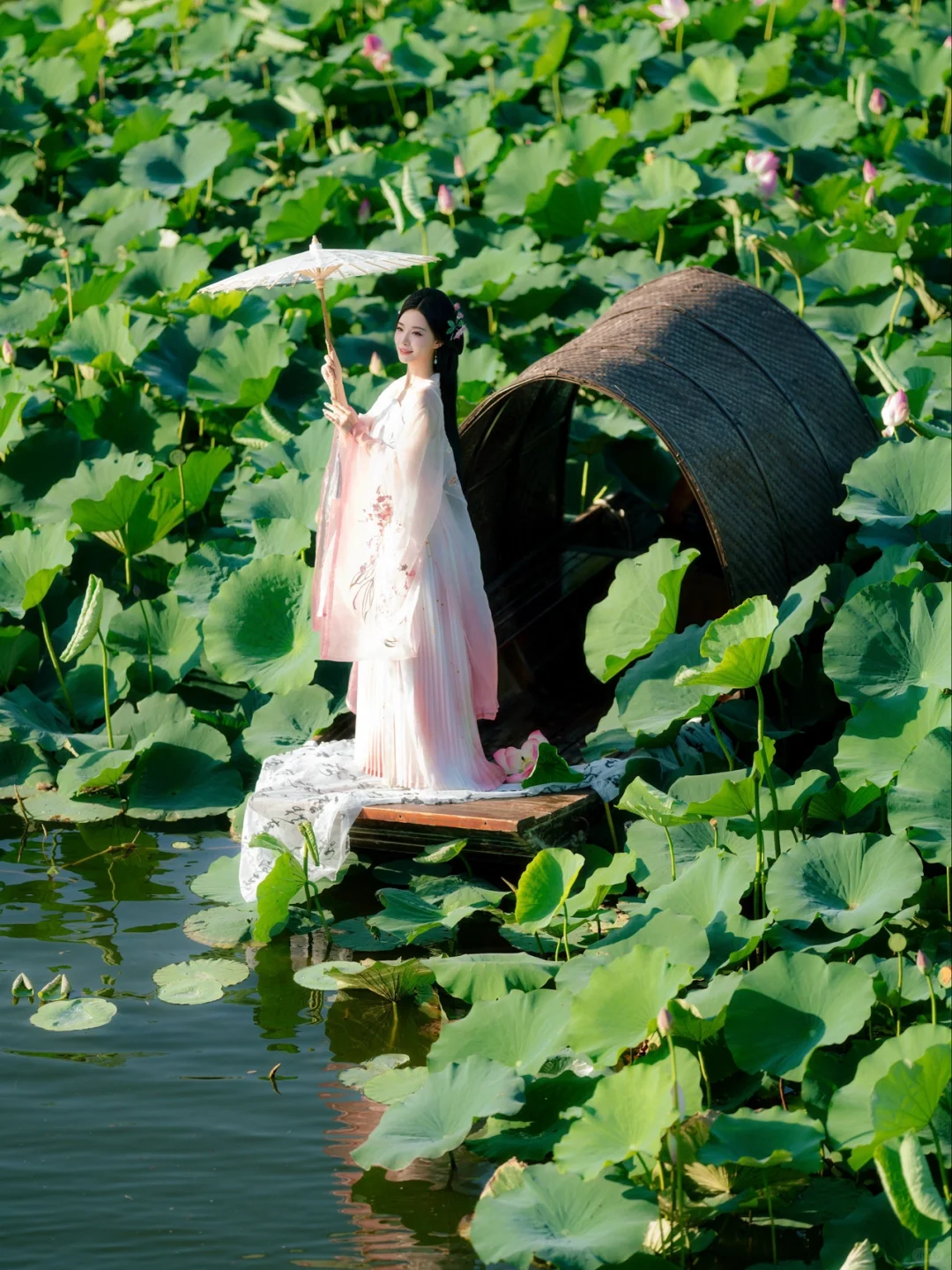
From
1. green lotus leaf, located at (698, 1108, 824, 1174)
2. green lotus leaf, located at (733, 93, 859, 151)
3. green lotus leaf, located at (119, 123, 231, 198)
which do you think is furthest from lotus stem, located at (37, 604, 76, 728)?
green lotus leaf, located at (733, 93, 859, 151)

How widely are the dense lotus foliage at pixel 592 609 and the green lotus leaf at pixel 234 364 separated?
0.6 inches

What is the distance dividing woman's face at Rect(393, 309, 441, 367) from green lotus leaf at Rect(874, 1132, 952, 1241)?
2.37 m

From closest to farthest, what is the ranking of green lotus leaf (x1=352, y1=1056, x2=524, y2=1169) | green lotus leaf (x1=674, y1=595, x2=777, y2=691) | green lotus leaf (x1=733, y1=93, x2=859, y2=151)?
green lotus leaf (x1=352, y1=1056, x2=524, y2=1169) < green lotus leaf (x1=674, y1=595, x2=777, y2=691) < green lotus leaf (x1=733, y1=93, x2=859, y2=151)

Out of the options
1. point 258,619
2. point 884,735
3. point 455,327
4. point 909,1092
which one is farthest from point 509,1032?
point 258,619

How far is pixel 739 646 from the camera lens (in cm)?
382

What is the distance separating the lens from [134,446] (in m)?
6.55

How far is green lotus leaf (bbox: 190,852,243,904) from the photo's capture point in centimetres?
451

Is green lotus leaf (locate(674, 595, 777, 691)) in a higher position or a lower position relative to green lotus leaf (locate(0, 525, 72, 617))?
higher

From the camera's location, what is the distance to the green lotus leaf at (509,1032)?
3445 mm

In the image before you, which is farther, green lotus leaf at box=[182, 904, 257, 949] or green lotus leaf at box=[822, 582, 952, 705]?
green lotus leaf at box=[182, 904, 257, 949]

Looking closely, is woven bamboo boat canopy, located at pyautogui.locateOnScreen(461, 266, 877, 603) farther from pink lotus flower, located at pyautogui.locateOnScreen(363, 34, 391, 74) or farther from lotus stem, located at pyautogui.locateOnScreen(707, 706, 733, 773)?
pink lotus flower, located at pyautogui.locateOnScreen(363, 34, 391, 74)

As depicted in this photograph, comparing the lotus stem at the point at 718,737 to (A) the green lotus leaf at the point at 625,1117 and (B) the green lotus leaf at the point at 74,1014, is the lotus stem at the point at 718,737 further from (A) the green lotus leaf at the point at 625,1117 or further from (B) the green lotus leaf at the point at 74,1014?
(B) the green lotus leaf at the point at 74,1014

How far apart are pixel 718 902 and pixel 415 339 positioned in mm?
1655

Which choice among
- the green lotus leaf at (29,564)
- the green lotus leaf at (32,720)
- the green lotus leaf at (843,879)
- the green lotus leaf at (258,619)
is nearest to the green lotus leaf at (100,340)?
the green lotus leaf at (29,564)
